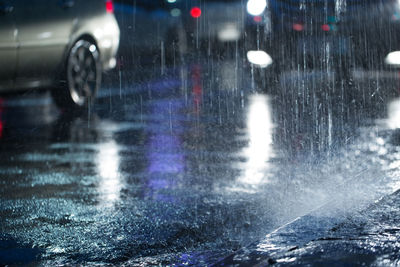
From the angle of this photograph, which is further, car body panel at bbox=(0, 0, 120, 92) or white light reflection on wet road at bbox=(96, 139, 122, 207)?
car body panel at bbox=(0, 0, 120, 92)

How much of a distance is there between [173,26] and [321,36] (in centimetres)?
393

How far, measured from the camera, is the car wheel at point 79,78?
920cm

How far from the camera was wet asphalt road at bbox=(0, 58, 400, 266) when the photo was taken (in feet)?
13.0

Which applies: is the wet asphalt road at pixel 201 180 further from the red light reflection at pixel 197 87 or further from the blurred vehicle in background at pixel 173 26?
the blurred vehicle in background at pixel 173 26

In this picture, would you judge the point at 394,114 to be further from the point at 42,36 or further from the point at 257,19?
the point at 257,19

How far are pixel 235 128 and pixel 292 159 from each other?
2.07 m

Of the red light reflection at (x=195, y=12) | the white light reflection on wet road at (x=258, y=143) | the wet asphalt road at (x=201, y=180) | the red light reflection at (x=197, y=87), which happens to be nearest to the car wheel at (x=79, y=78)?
the wet asphalt road at (x=201, y=180)

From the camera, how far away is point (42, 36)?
8.62 m

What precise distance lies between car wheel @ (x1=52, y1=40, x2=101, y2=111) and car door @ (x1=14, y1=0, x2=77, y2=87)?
24cm

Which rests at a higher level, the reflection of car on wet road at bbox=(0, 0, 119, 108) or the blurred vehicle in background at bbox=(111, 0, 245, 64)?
the blurred vehicle in background at bbox=(111, 0, 245, 64)

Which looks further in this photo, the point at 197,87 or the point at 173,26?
the point at 173,26

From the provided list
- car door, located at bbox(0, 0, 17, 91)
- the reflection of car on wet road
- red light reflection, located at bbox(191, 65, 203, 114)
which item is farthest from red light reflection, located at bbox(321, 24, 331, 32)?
car door, located at bbox(0, 0, 17, 91)

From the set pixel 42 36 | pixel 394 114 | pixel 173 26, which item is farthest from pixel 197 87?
pixel 42 36

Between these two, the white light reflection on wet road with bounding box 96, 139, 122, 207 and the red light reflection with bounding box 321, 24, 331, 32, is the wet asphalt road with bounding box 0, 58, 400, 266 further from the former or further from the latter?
the red light reflection with bounding box 321, 24, 331, 32
